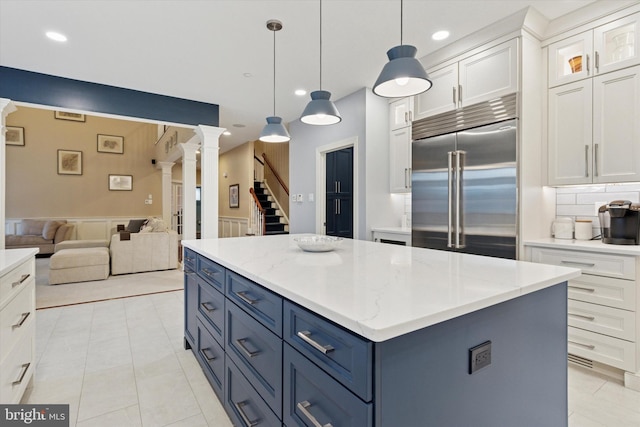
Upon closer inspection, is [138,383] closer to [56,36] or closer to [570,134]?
[56,36]

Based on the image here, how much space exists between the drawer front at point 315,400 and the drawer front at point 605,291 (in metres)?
2.33

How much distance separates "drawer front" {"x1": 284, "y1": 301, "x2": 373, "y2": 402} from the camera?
83cm

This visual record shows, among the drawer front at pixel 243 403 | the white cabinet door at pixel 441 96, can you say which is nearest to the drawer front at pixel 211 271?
the drawer front at pixel 243 403

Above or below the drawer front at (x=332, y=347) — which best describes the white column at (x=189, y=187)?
above

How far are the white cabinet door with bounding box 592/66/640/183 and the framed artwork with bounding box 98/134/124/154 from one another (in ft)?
31.4

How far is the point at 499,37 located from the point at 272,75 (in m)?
2.34

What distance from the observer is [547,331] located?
4.47 feet

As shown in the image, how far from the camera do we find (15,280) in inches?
71.0

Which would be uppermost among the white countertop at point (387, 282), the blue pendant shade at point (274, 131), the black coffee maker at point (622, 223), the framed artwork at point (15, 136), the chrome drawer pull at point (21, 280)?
the framed artwork at point (15, 136)

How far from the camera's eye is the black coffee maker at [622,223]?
2.35m

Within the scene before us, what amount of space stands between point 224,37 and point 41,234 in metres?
7.09

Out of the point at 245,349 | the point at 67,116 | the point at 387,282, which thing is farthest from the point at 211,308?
the point at 67,116

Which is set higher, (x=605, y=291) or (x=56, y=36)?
(x=56, y=36)

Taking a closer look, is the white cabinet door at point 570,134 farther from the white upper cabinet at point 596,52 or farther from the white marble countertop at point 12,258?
the white marble countertop at point 12,258
